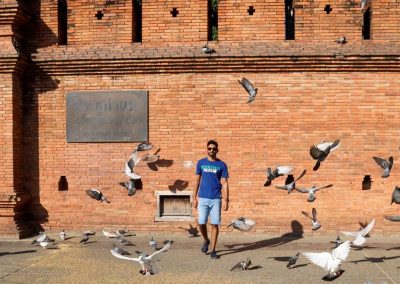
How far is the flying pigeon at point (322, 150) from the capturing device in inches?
260

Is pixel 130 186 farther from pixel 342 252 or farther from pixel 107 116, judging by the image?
pixel 342 252

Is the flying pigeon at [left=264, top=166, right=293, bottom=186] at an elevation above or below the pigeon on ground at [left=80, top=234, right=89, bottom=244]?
above

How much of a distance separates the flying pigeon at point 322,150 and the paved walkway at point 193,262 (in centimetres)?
134

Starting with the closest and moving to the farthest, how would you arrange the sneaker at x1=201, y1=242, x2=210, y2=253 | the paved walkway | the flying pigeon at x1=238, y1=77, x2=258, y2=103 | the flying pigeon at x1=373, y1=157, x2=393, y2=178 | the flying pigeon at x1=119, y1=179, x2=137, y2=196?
the paved walkway < the sneaker at x1=201, y1=242, x2=210, y2=253 < the flying pigeon at x1=373, y1=157, x2=393, y2=178 < the flying pigeon at x1=238, y1=77, x2=258, y2=103 < the flying pigeon at x1=119, y1=179, x2=137, y2=196

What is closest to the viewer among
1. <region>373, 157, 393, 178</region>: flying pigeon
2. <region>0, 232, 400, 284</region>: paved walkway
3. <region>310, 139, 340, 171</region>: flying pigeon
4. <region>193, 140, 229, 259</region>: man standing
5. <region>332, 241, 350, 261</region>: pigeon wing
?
<region>332, 241, 350, 261</region>: pigeon wing

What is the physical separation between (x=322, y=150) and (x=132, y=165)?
123 inches

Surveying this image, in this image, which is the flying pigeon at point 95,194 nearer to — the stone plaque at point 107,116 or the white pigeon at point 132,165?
the white pigeon at point 132,165

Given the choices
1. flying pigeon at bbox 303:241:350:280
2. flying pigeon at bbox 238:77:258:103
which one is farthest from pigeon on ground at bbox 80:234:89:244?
flying pigeon at bbox 303:241:350:280

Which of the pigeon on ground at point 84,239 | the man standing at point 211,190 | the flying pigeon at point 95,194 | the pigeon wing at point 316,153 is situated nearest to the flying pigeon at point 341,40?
the pigeon wing at point 316,153

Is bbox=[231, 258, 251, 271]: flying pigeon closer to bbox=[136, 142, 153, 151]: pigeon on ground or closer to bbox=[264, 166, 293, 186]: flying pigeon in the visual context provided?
bbox=[264, 166, 293, 186]: flying pigeon

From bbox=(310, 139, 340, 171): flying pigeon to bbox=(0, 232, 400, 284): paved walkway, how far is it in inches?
52.8

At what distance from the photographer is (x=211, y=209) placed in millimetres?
5934

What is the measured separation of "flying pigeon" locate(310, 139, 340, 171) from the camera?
6.60 m

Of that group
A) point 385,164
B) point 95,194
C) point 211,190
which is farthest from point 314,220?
point 95,194
